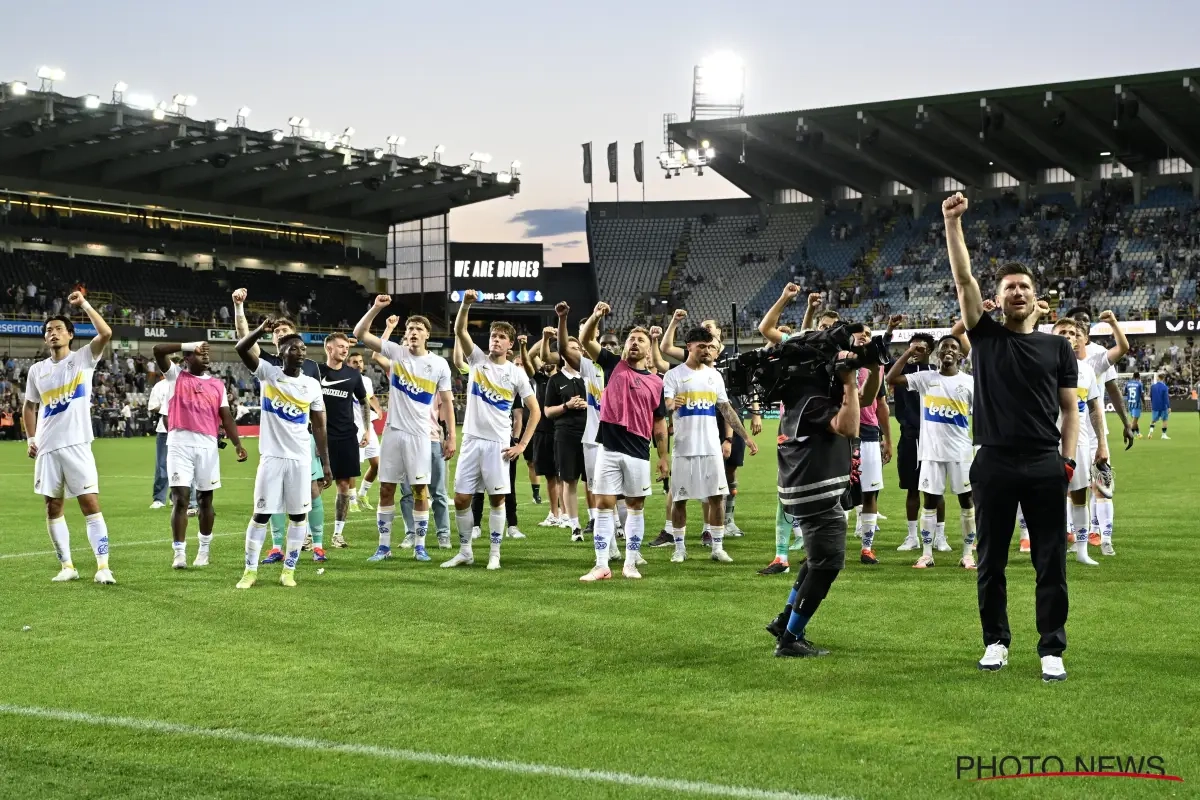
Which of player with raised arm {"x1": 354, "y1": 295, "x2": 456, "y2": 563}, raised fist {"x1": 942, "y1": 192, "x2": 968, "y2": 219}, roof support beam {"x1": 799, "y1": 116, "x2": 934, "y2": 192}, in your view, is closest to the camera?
raised fist {"x1": 942, "y1": 192, "x2": 968, "y2": 219}

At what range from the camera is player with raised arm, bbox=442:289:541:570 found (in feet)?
37.0

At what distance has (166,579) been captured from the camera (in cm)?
1064

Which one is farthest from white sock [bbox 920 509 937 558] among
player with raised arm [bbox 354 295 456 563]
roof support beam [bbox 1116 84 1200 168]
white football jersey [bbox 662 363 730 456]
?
roof support beam [bbox 1116 84 1200 168]

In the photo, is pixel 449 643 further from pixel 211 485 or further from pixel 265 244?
pixel 265 244

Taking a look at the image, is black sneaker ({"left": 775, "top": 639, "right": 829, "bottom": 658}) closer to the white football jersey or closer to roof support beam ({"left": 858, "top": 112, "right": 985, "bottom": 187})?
the white football jersey

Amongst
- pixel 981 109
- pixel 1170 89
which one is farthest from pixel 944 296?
pixel 1170 89

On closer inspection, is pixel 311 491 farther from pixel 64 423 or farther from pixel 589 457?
pixel 589 457

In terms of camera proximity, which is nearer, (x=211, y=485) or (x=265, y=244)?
(x=211, y=485)

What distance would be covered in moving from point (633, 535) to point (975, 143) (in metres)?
50.6

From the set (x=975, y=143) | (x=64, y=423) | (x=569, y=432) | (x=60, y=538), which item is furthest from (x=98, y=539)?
(x=975, y=143)

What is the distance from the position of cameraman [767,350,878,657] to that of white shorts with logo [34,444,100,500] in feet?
20.1

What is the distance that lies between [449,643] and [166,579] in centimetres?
405

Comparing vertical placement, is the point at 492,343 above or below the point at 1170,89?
below

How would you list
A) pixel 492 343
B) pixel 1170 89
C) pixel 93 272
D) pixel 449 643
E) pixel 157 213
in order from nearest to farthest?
pixel 449 643
pixel 492 343
pixel 1170 89
pixel 93 272
pixel 157 213
